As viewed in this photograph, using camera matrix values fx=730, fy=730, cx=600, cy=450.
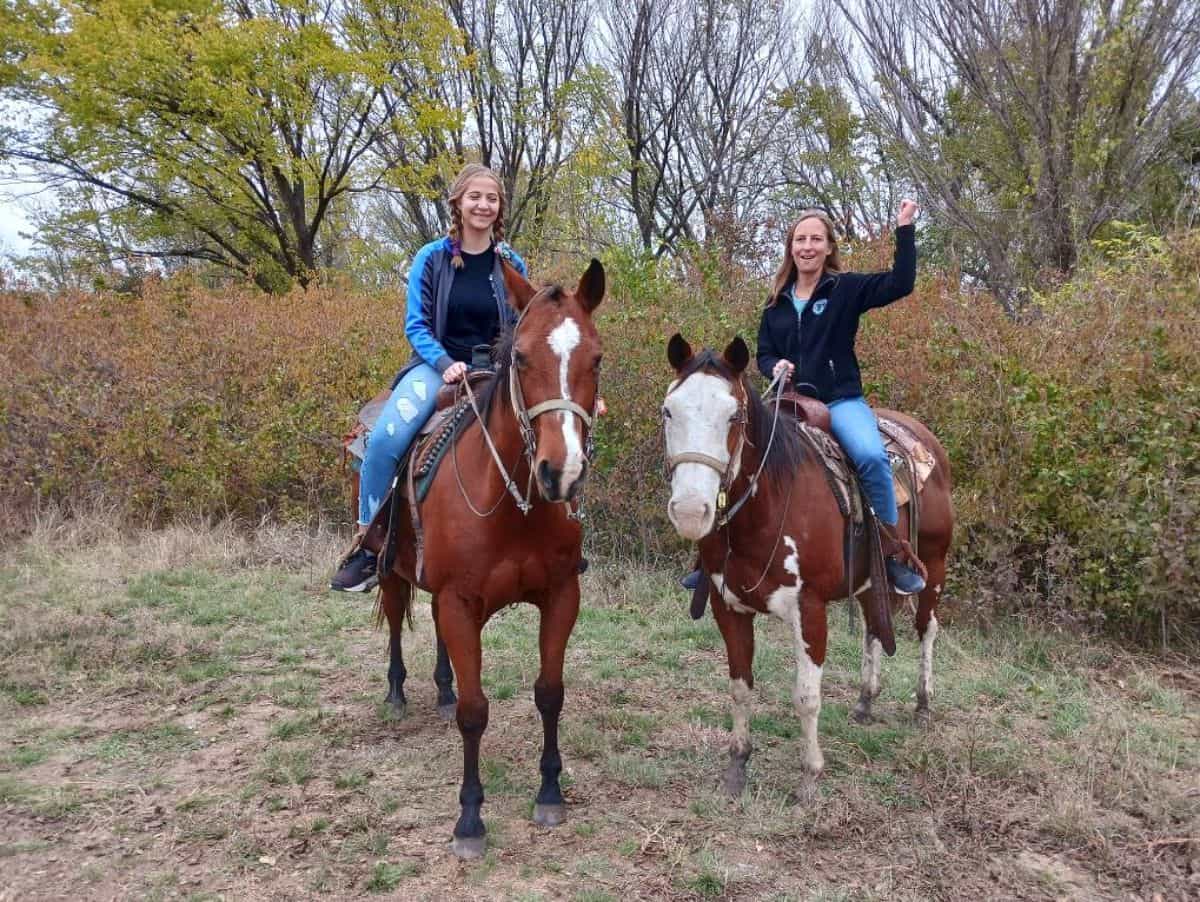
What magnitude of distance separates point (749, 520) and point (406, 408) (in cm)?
188

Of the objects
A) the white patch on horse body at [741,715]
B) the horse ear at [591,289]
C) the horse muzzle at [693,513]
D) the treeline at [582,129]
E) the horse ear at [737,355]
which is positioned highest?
the treeline at [582,129]

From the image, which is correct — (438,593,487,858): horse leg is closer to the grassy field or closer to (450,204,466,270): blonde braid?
the grassy field

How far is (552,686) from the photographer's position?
3498 millimetres

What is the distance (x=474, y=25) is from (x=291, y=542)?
15.5 m

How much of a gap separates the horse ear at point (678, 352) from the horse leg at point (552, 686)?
1131 mm

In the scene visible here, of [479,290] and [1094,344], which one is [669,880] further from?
[1094,344]

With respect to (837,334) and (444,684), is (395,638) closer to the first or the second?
(444,684)

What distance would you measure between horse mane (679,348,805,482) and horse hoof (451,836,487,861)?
2.14 metres

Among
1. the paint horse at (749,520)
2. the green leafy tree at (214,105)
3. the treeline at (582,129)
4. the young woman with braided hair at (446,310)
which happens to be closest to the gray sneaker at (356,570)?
the young woman with braided hair at (446,310)

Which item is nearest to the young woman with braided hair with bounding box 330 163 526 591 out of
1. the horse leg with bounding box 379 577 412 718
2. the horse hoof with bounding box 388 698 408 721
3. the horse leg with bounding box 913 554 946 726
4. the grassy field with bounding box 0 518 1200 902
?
the horse leg with bounding box 379 577 412 718

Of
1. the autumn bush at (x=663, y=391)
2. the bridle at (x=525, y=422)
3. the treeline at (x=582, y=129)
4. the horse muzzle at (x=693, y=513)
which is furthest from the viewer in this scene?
the treeline at (x=582, y=129)

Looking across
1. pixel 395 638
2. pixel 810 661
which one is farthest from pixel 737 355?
pixel 395 638

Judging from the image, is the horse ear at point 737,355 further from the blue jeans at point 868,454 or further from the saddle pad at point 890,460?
the blue jeans at point 868,454

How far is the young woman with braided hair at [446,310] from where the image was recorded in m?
3.83
